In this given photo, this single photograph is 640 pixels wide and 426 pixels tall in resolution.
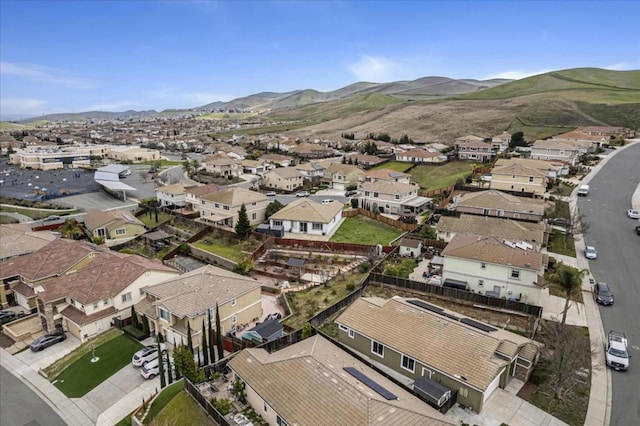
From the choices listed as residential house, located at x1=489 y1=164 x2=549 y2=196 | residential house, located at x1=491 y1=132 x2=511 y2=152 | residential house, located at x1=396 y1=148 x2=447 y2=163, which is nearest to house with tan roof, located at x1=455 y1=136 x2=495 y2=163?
residential house, located at x1=491 y1=132 x2=511 y2=152

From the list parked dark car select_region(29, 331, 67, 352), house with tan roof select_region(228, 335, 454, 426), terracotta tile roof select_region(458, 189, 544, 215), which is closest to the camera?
house with tan roof select_region(228, 335, 454, 426)

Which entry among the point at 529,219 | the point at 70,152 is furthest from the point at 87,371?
the point at 70,152

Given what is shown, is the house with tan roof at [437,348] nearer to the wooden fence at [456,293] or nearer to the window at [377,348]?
the window at [377,348]

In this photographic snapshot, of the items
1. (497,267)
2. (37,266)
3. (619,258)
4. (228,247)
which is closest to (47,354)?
(37,266)

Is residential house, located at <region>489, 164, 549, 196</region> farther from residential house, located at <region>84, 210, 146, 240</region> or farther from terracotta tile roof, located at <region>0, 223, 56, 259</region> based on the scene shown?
terracotta tile roof, located at <region>0, 223, 56, 259</region>

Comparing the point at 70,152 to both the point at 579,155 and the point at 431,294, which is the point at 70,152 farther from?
the point at 579,155

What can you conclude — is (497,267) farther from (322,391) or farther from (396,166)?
(396,166)
